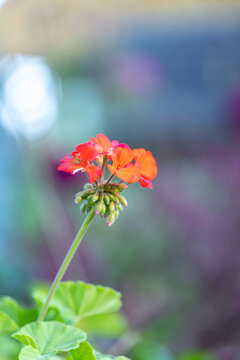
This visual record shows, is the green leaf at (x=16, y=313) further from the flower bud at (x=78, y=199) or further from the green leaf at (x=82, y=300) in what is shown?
the flower bud at (x=78, y=199)

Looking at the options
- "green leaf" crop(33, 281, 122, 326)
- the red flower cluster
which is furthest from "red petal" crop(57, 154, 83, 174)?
"green leaf" crop(33, 281, 122, 326)

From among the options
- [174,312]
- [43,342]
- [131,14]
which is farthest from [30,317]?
[131,14]

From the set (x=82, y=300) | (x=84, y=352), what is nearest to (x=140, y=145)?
(x=82, y=300)

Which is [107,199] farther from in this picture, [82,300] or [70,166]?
[82,300]

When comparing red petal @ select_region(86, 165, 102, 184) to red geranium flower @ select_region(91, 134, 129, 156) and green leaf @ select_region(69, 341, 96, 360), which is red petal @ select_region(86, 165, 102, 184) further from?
green leaf @ select_region(69, 341, 96, 360)

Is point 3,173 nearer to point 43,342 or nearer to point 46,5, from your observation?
point 46,5

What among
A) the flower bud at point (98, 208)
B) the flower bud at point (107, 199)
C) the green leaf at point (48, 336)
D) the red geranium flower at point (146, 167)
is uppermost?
the red geranium flower at point (146, 167)

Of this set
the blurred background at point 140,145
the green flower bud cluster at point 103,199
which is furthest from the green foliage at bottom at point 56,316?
the blurred background at point 140,145
